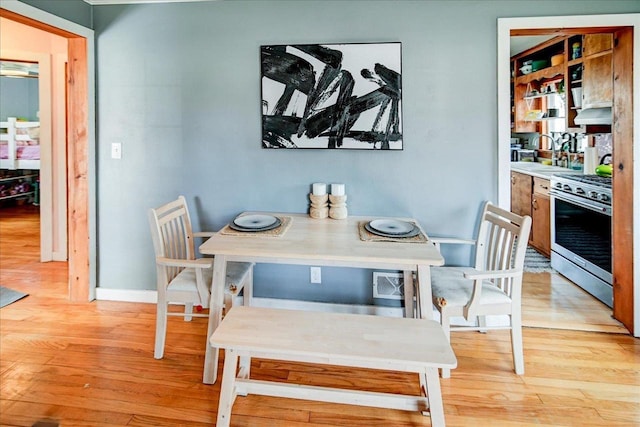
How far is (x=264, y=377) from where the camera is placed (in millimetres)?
2061

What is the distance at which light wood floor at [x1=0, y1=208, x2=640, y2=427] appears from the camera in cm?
176

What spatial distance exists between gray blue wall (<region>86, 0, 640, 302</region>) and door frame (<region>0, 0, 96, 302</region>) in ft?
0.23

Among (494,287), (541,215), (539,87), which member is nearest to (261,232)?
(494,287)

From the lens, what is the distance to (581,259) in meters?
3.20

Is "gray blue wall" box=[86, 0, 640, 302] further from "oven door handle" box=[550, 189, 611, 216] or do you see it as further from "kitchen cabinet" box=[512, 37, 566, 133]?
"kitchen cabinet" box=[512, 37, 566, 133]

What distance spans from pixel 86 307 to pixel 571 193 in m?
3.94

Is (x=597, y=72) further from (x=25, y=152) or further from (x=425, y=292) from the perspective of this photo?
(x=25, y=152)

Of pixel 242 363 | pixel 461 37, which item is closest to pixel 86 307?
pixel 242 363

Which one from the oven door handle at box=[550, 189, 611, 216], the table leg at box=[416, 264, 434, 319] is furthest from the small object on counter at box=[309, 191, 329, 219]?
the oven door handle at box=[550, 189, 611, 216]

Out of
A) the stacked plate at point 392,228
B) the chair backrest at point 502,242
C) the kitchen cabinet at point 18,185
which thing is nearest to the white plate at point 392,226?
the stacked plate at point 392,228

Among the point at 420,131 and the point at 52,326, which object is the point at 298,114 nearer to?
the point at 420,131

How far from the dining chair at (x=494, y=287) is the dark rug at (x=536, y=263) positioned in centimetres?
161

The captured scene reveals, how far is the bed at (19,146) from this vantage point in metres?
6.57

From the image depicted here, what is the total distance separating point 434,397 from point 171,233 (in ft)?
5.64
